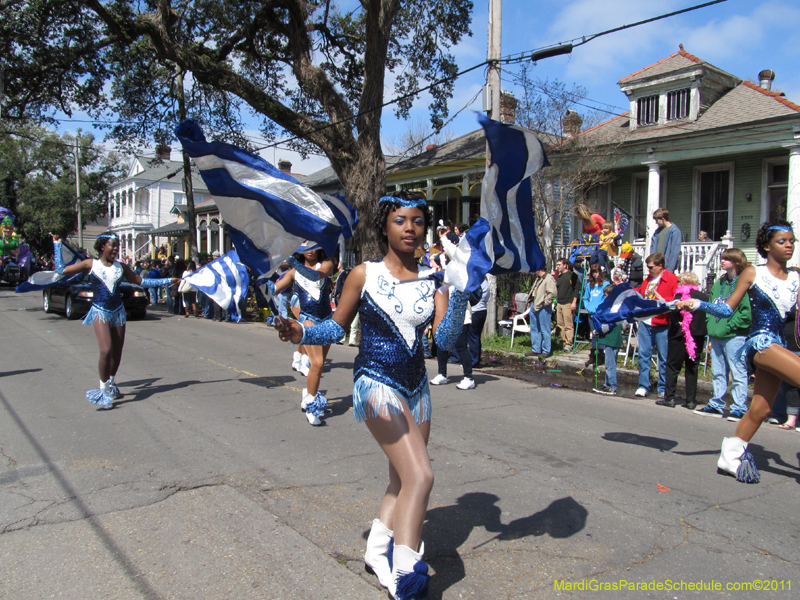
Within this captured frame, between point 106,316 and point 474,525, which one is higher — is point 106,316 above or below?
above

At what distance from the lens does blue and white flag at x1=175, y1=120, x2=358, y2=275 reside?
12.1 feet

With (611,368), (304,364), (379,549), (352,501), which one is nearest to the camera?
(379,549)

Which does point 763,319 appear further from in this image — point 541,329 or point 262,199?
point 541,329

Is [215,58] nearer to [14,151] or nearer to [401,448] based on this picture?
[401,448]

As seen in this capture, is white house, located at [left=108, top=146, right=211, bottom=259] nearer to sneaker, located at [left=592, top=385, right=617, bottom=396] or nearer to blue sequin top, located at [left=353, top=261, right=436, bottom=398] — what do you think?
sneaker, located at [left=592, top=385, right=617, bottom=396]

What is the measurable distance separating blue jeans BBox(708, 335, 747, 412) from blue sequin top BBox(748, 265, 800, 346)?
8.86ft

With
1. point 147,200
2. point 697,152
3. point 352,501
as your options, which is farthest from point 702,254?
point 147,200

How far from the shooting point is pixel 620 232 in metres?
14.6

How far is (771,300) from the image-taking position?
15.5ft

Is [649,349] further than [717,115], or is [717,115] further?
[717,115]

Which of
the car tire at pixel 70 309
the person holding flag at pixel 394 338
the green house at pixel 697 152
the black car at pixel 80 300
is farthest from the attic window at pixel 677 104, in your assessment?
the car tire at pixel 70 309

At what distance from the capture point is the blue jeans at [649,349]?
27.5 feet

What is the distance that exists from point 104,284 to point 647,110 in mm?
16794

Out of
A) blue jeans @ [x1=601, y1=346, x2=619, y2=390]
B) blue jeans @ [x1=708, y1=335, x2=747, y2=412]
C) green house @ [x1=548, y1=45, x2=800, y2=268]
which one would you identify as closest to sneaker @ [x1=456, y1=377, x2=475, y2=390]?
blue jeans @ [x1=601, y1=346, x2=619, y2=390]
